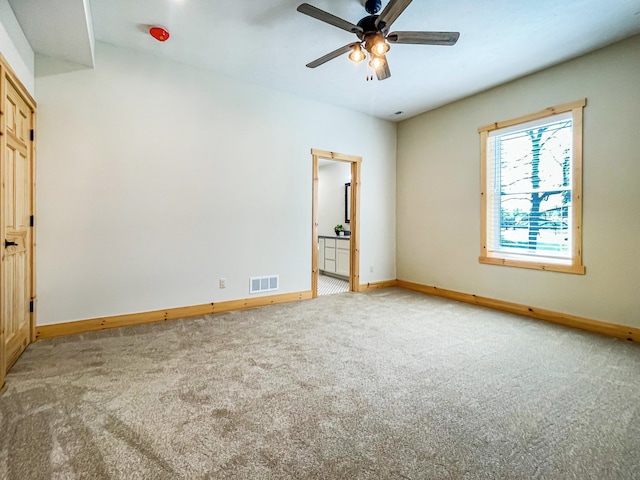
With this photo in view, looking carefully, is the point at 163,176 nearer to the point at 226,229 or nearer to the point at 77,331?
the point at 226,229

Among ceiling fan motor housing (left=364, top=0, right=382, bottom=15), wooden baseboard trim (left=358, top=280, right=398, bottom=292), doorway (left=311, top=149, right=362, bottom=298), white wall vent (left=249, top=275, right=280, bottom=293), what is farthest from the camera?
wooden baseboard trim (left=358, top=280, right=398, bottom=292)

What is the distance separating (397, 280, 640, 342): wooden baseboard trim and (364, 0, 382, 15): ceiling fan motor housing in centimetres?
363

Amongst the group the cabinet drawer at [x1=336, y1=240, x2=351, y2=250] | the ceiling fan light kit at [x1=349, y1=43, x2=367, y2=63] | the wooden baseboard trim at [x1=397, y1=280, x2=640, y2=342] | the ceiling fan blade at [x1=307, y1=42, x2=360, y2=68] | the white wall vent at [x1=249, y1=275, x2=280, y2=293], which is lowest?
the wooden baseboard trim at [x1=397, y1=280, x2=640, y2=342]

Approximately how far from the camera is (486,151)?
13.6ft

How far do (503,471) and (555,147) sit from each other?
3597 mm

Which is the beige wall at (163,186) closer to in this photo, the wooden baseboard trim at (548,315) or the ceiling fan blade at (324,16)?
the ceiling fan blade at (324,16)

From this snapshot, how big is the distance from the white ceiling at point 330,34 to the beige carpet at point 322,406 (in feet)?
8.93

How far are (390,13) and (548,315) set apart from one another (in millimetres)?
3564

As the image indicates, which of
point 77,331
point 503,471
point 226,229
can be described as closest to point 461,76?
point 226,229

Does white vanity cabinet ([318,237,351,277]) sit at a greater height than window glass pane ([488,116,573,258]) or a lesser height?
lesser

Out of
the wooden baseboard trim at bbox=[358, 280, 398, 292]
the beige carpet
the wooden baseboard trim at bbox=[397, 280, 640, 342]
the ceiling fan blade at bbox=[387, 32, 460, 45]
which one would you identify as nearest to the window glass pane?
the wooden baseboard trim at bbox=[397, 280, 640, 342]

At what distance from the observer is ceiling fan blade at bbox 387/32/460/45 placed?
233 centimetres

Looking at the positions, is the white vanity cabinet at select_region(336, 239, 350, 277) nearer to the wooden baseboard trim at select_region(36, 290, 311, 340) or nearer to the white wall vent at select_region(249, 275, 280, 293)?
the wooden baseboard trim at select_region(36, 290, 311, 340)

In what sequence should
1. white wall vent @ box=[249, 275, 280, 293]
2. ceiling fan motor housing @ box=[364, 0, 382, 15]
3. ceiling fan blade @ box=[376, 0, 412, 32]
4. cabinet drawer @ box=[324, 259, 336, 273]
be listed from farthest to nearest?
cabinet drawer @ box=[324, 259, 336, 273], white wall vent @ box=[249, 275, 280, 293], ceiling fan motor housing @ box=[364, 0, 382, 15], ceiling fan blade @ box=[376, 0, 412, 32]
